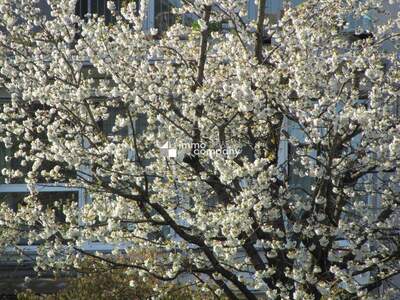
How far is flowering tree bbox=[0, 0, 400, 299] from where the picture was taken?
4910 millimetres

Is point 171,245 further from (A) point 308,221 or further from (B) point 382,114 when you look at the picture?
(B) point 382,114

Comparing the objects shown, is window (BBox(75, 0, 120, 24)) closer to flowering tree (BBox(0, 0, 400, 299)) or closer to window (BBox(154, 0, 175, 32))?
window (BBox(154, 0, 175, 32))

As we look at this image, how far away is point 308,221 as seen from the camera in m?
5.12

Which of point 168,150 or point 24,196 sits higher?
point 168,150

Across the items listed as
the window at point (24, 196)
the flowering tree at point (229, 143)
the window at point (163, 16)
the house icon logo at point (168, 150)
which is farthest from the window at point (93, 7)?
the house icon logo at point (168, 150)

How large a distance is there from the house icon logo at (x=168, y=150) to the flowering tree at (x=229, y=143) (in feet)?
0.11

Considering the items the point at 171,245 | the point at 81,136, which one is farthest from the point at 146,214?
the point at 81,136

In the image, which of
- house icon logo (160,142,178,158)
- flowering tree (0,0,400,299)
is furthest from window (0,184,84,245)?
house icon logo (160,142,178,158)

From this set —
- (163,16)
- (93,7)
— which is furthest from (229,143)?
(93,7)

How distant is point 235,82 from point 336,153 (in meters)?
0.99

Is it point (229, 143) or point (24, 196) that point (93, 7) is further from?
point (229, 143)

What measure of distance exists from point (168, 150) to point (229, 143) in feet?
1.89

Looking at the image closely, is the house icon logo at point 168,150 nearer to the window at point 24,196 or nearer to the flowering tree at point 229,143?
the flowering tree at point 229,143

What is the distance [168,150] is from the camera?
5.40m
